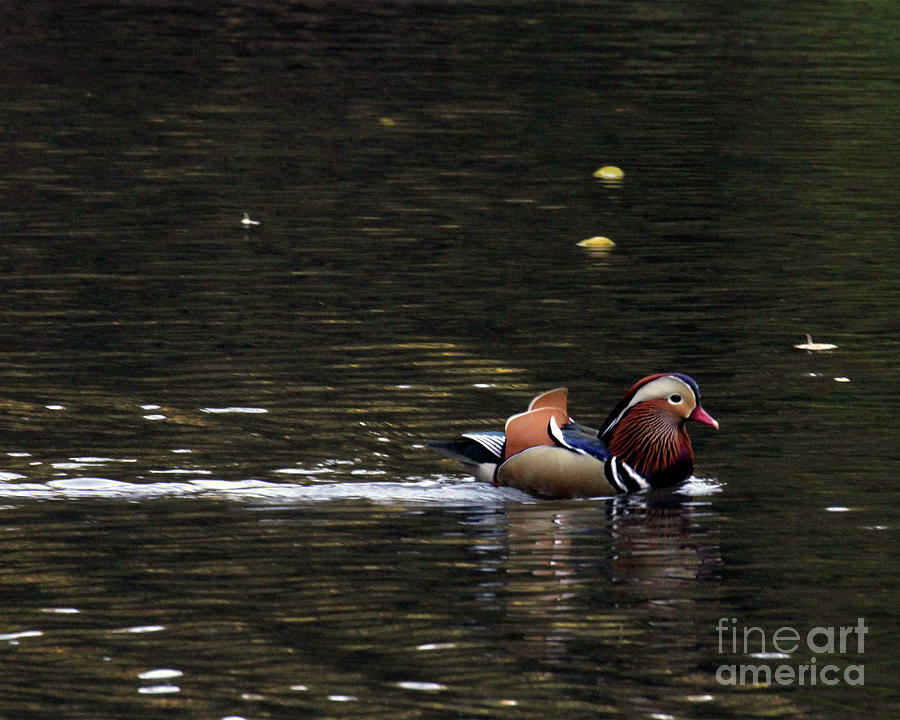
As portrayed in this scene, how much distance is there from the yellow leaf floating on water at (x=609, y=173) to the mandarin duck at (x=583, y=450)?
31.9 ft

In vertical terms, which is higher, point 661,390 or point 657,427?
point 661,390

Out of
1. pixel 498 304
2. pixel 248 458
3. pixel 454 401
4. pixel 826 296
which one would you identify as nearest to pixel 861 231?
pixel 826 296

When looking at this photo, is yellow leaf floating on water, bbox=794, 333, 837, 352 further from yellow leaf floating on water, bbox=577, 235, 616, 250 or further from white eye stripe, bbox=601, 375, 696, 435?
yellow leaf floating on water, bbox=577, 235, 616, 250

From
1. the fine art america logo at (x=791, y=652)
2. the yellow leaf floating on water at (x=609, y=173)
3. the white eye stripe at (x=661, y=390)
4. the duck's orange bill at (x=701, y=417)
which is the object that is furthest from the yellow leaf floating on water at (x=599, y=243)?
the fine art america logo at (x=791, y=652)

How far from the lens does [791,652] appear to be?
7.76 metres

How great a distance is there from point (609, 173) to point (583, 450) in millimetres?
10073

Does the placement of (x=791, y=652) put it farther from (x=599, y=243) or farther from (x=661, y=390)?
(x=599, y=243)

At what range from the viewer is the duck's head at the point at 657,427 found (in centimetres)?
1021

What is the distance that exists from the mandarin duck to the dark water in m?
0.15

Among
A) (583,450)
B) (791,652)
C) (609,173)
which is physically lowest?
(791,652)

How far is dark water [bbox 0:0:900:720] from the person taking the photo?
7676mm

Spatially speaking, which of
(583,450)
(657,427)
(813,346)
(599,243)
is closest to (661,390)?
(657,427)

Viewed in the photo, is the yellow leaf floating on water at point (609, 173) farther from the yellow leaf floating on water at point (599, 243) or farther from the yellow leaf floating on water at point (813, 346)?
the yellow leaf floating on water at point (813, 346)

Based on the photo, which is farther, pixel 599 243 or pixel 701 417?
pixel 599 243
